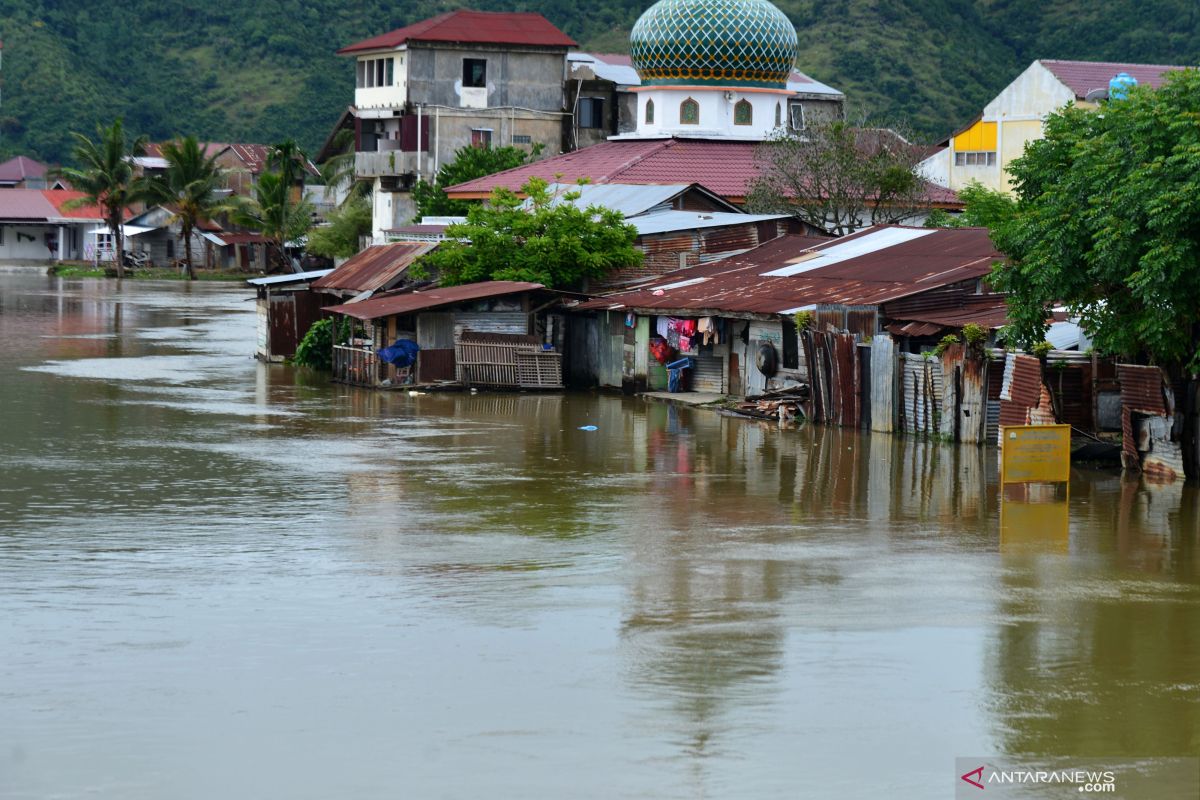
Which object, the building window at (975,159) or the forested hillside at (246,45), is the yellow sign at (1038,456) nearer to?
the building window at (975,159)

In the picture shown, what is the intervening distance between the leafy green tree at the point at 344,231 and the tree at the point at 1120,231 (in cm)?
4509

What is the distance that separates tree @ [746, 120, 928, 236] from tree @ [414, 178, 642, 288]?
737 cm

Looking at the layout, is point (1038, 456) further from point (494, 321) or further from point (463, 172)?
point (463, 172)

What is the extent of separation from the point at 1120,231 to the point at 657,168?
23.2m

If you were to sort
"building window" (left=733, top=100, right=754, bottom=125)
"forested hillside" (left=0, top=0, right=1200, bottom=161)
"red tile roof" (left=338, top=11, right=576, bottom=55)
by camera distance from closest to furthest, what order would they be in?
"building window" (left=733, top=100, right=754, bottom=125) < "red tile roof" (left=338, top=11, right=576, bottom=55) < "forested hillside" (left=0, top=0, right=1200, bottom=161)

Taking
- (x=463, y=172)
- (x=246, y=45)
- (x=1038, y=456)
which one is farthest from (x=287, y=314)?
(x=246, y=45)

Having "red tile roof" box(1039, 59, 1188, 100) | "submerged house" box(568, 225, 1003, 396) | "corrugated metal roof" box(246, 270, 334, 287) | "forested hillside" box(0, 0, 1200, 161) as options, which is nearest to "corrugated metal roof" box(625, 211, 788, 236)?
"submerged house" box(568, 225, 1003, 396)

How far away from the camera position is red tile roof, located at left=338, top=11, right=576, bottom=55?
60.9m

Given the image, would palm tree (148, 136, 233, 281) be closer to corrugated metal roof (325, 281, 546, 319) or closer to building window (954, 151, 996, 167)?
building window (954, 151, 996, 167)

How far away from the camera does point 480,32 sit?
62.0 metres

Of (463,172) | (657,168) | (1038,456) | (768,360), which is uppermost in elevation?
(463,172)

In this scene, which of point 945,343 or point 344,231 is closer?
point 945,343

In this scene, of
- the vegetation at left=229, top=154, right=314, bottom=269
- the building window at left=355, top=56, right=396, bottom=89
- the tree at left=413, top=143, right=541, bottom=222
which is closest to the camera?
the tree at left=413, top=143, right=541, bottom=222

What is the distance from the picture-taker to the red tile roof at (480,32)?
200 ft
